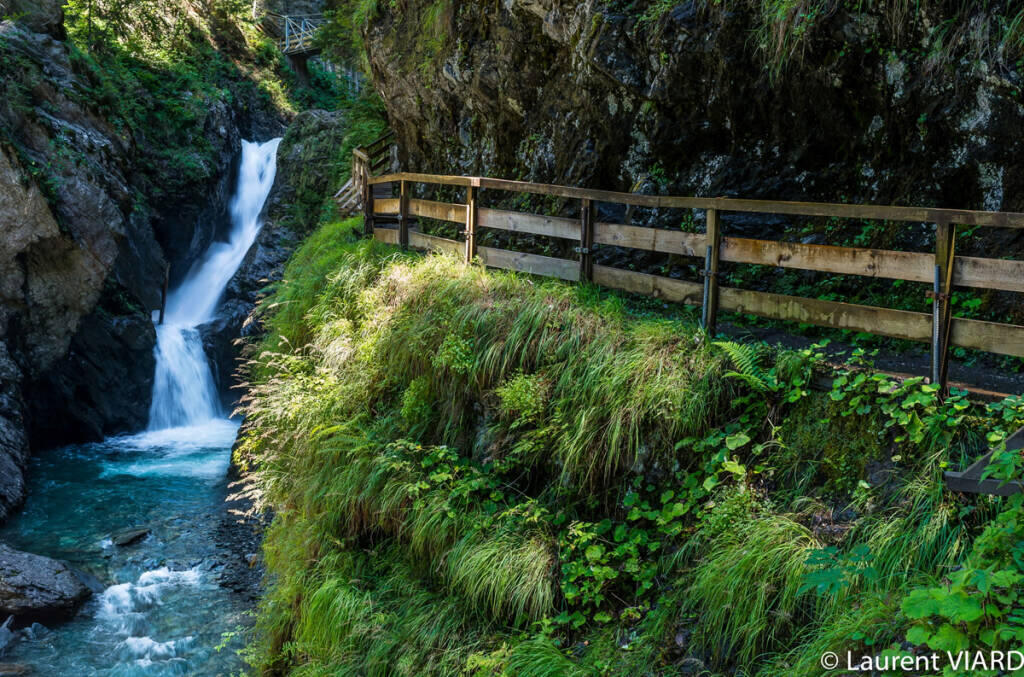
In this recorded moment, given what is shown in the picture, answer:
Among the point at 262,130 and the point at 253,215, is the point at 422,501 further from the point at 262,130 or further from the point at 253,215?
the point at 262,130

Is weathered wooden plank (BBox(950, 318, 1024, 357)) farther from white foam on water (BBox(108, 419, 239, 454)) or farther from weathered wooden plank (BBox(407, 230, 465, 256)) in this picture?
white foam on water (BBox(108, 419, 239, 454))

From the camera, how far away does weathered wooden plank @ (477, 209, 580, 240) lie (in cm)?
757

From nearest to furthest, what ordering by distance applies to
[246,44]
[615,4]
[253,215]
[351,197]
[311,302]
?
[615,4] < [311,302] < [351,197] < [253,215] < [246,44]

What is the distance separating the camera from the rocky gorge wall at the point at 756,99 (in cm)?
660

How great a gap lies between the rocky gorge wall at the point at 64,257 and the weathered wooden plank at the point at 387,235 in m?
6.80

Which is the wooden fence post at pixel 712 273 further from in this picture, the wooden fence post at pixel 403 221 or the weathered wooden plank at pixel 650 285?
the wooden fence post at pixel 403 221

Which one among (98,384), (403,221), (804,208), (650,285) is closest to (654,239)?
(650,285)

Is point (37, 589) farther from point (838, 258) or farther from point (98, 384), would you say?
point (838, 258)

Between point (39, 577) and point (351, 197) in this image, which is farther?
point (351, 197)

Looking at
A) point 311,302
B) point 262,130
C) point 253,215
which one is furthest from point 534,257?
point 262,130

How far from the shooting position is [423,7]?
1411 centimetres

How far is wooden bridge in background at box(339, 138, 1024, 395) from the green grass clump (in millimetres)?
351

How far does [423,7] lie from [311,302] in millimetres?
6617

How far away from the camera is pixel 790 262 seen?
572 cm
